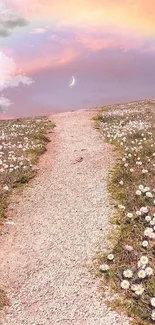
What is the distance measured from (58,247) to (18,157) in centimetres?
1097

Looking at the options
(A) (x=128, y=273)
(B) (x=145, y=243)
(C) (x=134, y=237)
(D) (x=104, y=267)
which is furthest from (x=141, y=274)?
(C) (x=134, y=237)

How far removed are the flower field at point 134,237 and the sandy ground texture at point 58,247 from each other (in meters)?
0.48

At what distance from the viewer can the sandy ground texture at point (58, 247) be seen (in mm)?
10641

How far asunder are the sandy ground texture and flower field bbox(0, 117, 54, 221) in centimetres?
72

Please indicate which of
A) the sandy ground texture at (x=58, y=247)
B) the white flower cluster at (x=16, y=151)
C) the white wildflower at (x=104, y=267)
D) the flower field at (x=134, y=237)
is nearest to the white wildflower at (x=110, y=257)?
the flower field at (x=134, y=237)

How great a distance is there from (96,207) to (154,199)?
7.84 ft

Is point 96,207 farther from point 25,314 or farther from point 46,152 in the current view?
point 46,152

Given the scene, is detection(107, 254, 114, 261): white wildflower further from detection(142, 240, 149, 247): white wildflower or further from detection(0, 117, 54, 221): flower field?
detection(0, 117, 54, 221): flower field

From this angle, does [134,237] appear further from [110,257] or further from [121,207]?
[121,207]

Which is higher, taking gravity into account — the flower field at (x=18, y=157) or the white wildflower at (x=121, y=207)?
the flower field at (x=18, y=157)

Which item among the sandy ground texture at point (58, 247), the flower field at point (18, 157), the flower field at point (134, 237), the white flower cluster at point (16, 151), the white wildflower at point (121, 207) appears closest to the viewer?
the sandy ground texture at point (58, 247)

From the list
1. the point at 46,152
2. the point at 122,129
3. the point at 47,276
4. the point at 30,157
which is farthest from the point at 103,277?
the point at 122,129

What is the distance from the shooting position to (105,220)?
15.3 metres

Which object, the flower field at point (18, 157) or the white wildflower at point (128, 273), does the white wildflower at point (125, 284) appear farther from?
the flower field at point (18, 157)
